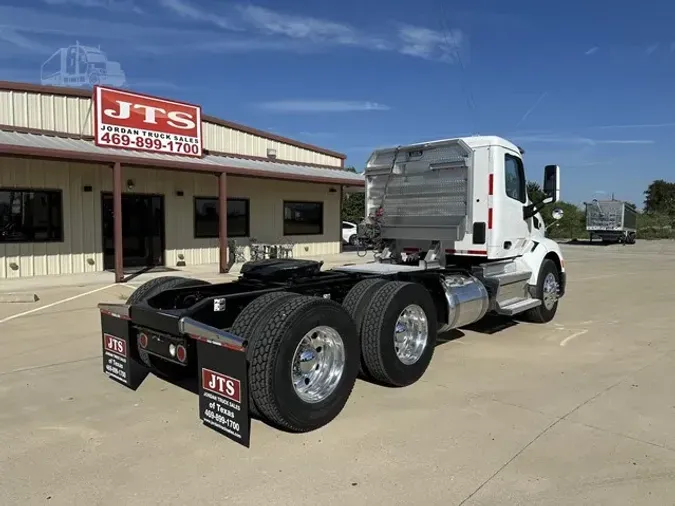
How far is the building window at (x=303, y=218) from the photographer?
65.2ft

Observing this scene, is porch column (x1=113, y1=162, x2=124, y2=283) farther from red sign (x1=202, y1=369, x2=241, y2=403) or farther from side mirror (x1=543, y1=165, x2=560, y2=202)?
red sign (x1=202, y1=369, x2=241, y2=403)

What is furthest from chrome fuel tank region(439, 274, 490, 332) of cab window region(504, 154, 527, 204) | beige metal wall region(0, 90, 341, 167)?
beige metal wall region(0, 90, 341, 167)

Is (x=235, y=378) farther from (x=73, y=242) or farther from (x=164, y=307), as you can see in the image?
(x=73, y=242)

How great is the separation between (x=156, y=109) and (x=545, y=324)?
1172cm

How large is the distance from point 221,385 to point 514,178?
5.45 meters

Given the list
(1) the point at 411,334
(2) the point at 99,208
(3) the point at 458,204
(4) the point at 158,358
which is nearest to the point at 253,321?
(4) the point at 158,358

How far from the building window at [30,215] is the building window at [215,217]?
164 inches

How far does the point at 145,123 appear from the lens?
14828 millimetres

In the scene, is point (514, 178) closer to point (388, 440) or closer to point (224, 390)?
point (388, 440)

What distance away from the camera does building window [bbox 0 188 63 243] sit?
1337 centimetres

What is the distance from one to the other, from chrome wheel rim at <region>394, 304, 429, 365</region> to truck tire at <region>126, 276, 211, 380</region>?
78.2 inches

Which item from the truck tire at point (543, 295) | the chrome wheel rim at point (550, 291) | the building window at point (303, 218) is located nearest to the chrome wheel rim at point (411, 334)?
the truck tire at point (543, 295)

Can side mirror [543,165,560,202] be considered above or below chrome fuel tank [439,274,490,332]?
above

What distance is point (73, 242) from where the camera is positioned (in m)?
14.4
